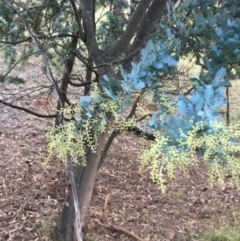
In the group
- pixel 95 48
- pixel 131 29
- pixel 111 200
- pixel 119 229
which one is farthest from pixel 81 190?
pixel 131 29

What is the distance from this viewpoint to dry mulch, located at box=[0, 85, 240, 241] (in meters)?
2.92

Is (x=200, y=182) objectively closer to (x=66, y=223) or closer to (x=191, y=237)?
(x=191, y=237)

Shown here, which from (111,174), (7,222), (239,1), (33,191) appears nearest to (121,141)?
(111,174)

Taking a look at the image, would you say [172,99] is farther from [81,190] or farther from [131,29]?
[81,190]

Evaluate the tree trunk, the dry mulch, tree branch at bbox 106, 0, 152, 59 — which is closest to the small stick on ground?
the dry mulch

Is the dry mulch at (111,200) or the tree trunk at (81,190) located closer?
the tree trunk at (81,190)

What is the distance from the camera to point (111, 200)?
3.30m

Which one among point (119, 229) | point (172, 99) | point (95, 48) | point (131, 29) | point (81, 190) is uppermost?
point (131, 29)

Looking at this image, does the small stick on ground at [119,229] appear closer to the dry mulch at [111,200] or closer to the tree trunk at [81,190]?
the dry mulch at [111,200]

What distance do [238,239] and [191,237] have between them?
329mm

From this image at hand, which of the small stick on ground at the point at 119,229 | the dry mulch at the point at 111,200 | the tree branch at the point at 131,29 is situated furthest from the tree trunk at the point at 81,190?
the tree branch at the point at 131,29

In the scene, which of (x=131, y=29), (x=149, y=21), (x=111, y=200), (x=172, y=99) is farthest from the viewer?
(x=111, y=200)

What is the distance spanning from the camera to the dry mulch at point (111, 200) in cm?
292

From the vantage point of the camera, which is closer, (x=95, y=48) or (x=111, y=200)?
(x=95, y=48)
